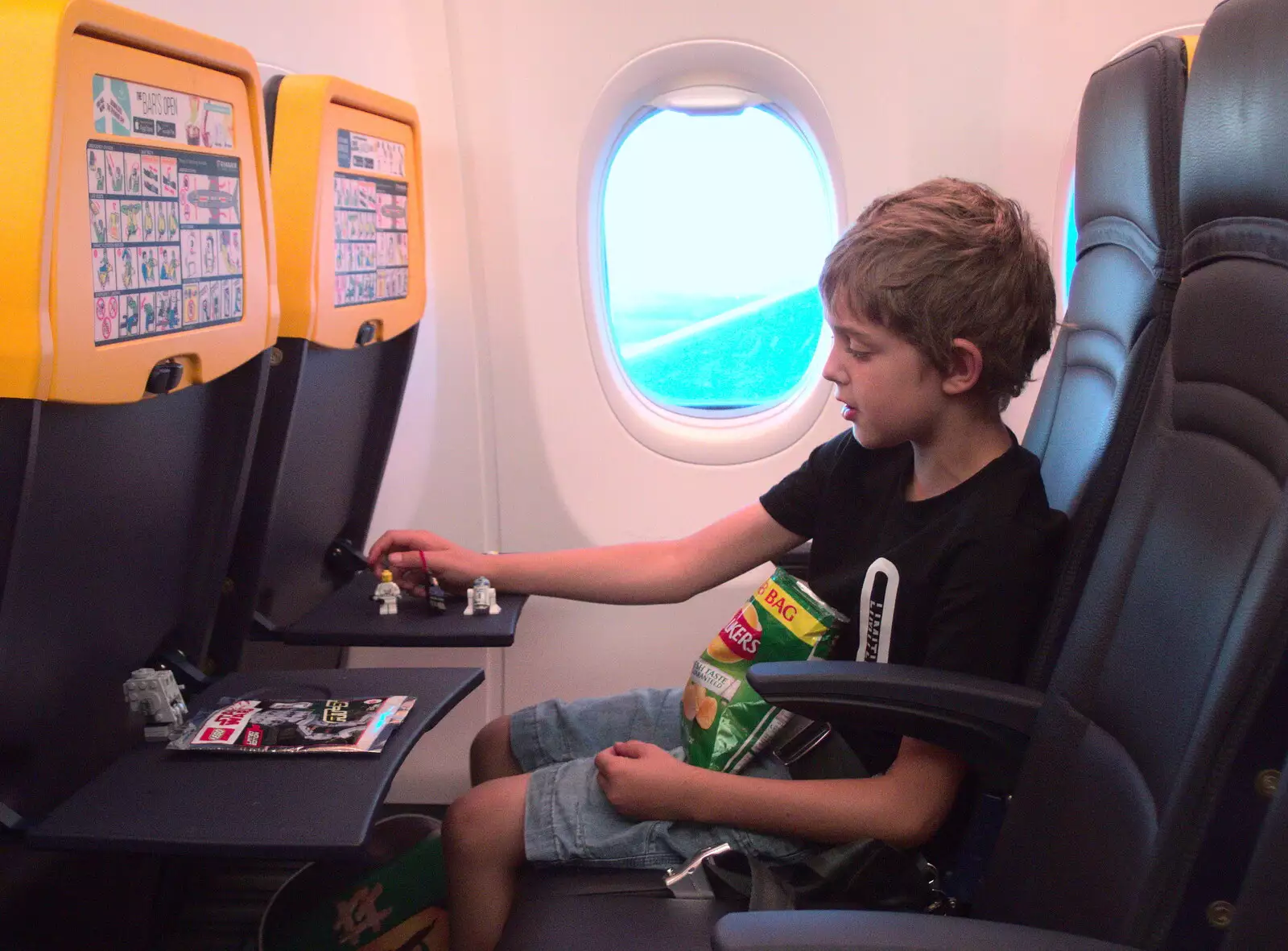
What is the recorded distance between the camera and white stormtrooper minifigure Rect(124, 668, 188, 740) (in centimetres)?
150

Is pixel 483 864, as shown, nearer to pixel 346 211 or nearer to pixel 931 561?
pixel 931 561

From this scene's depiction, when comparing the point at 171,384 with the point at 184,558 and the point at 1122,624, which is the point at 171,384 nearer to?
the point at 184,558

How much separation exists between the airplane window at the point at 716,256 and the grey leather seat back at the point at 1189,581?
5.16ft

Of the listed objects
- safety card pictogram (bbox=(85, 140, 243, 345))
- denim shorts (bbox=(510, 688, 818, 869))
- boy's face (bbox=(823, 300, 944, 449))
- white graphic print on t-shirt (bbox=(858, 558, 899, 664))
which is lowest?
denim shorts (bbox=(510, 688, 818, 869))

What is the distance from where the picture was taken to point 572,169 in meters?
2.65

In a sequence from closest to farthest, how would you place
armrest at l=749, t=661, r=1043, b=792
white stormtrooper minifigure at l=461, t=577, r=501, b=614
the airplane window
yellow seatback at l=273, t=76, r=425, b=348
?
armrest at l=749, t=661, r=1043, b=792 < yellow seatback at l=273, t=76, r=425, b=348 < white stormtrooper minifigure at l=461, t=577, r=501, b=614 < the airplane window

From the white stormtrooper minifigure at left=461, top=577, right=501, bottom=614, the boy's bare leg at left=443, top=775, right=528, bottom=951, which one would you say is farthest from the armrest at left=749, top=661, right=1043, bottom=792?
the white stormtrooper minifigure at left=461, top=577, right=501, bottom=614

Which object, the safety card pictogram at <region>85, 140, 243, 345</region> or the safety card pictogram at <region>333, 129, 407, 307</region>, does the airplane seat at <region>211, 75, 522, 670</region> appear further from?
the safety card pictogram at <region>85, 140, 243, 345</region>

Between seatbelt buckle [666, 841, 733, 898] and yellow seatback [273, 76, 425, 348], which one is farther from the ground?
yellow seatback [273, 76, 425, 348]

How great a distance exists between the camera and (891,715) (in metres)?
1.47

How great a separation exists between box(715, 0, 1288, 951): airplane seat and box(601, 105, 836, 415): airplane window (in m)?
1.56

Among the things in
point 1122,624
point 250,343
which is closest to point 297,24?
point 250,343

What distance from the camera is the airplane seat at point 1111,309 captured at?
4.68 feet

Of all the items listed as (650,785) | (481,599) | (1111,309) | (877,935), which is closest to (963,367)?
(1111,309)
